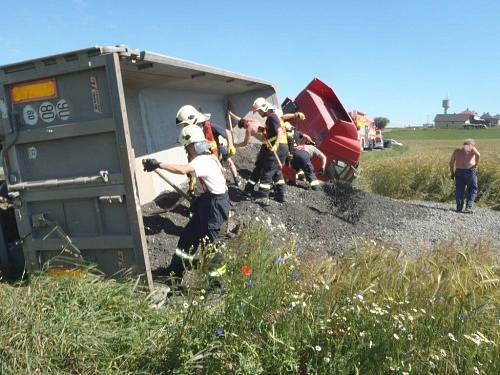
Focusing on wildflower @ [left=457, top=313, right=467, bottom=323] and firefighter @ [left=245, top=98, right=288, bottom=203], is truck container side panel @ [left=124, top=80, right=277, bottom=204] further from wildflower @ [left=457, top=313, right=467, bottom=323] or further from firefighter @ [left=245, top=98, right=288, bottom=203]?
wildflower @ [left=457, top=313, right=467, bottom=323]

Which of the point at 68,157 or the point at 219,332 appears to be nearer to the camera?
the point at 219,332

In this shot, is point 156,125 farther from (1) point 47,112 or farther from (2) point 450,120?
(2) point 450,120

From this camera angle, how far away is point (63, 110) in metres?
3.96

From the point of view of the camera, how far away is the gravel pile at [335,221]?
18.4 ft

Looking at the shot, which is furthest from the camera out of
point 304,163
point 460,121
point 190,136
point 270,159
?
point 460,121

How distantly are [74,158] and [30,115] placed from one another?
556 millimetres

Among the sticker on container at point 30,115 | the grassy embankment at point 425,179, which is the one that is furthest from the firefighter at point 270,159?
the grassy embankment at point 425,179

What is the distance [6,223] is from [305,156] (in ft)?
15.4

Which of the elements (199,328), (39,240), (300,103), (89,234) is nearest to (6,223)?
(39,240)

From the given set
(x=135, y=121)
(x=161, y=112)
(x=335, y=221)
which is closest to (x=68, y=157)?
(x=135, y=121)

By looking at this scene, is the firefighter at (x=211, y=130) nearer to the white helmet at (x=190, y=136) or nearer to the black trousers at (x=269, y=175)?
the black trousers at (x=269, y=175)

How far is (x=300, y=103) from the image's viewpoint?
857 cm

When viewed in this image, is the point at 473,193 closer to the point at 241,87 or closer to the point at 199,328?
the point at 241,87

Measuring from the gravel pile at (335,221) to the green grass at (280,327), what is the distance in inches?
71.3
